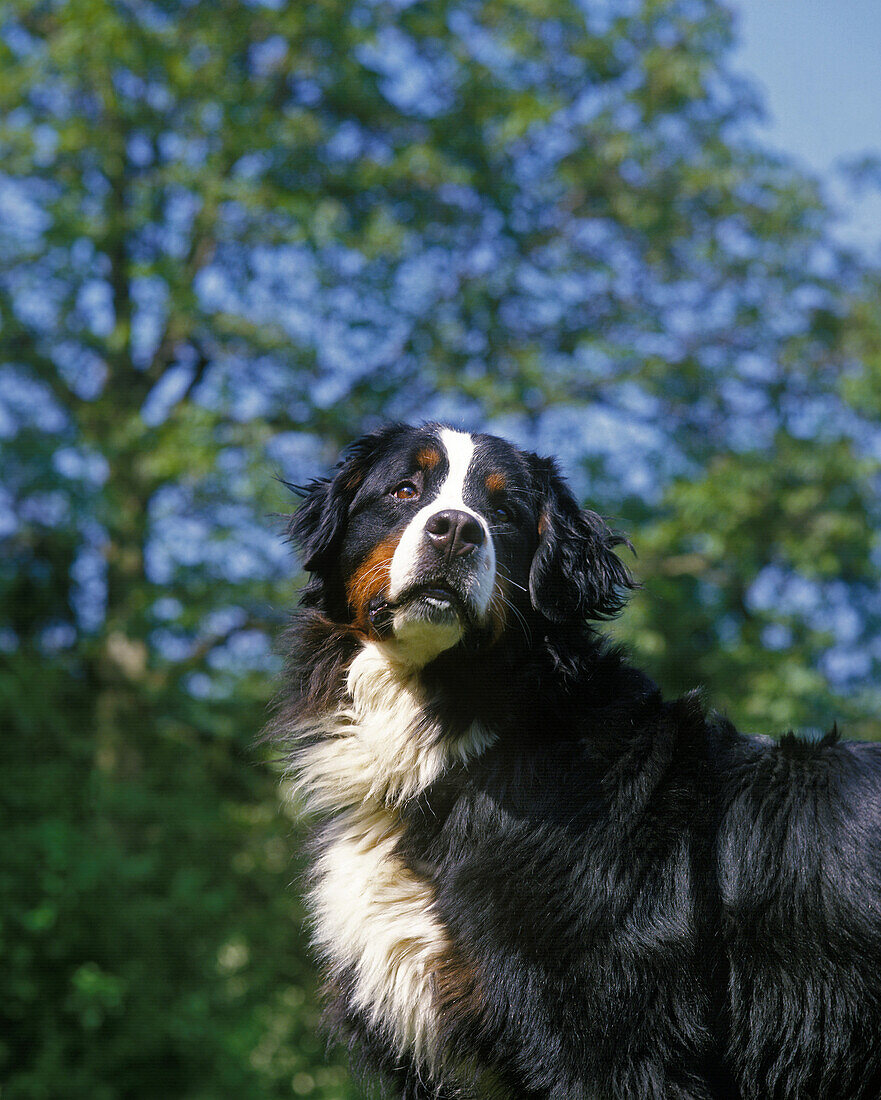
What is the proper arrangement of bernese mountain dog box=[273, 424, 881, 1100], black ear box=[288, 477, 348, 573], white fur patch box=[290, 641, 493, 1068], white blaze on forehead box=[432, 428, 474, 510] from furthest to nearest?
black ear box=[288, 477, 348, 573], white blaze on forehead box=[432, 428, 474, 510], white fur patch box=[290, 641, 493, 1068], bernese mountain dog box=[273, 424, 881, 1100]

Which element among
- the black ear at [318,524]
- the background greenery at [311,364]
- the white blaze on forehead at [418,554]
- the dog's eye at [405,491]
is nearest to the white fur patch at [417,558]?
the white blaze on forehead at [418,554]

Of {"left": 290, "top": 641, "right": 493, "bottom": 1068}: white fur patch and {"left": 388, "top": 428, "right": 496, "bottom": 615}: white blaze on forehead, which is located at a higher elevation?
{"left": 388, "top": 428, "right": 496, "bottom": 615}: white blaze on forehead

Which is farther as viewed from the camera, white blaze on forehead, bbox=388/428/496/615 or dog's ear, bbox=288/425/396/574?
dog's ear, bbox=288/425/396/574

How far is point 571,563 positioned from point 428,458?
0.55m

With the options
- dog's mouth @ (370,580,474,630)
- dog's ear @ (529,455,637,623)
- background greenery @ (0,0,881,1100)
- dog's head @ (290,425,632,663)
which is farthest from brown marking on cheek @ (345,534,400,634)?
background greenery @ (0,0,881,1100)

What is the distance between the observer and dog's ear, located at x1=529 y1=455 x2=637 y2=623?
3.17 metres

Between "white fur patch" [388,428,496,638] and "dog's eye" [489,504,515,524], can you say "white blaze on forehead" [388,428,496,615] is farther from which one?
"dog's eye" [489,504,515,524]

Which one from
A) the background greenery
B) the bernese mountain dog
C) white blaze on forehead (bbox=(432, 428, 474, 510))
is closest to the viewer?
the bernese mountain dog

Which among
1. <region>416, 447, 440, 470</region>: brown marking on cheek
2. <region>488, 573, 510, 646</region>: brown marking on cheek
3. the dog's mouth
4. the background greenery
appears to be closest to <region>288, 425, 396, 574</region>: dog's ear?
<region>416, 447, 440, 470</region>: brown marking on cheek

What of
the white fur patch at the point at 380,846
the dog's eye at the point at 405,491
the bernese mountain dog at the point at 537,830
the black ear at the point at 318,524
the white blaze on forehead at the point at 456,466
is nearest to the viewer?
the bernese mountain dog at the point at 537,830

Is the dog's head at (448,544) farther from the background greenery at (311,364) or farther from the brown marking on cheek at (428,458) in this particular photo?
the background greenery at (311,364)

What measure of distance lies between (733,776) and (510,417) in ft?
27.3

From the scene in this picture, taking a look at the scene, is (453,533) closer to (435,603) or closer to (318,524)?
(435,603)

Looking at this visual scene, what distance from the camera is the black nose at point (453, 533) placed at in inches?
112
